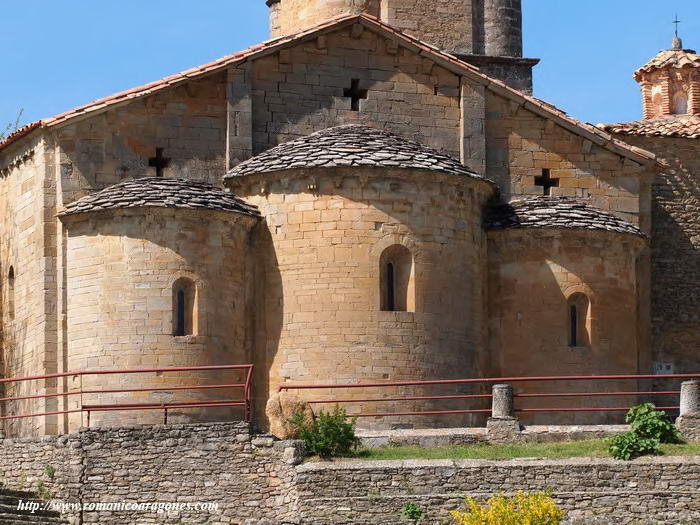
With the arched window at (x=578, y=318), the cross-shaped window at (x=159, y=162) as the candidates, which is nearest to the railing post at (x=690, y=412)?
the arched window at (x=578, y=318)

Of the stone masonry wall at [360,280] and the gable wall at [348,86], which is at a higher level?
the gable wall at [348,86]

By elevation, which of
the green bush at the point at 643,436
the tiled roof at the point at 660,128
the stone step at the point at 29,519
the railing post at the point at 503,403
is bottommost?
the stone step at the point at 29,519

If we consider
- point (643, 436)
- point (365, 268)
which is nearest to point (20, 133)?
point (365, 268)

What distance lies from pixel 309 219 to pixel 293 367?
2.57 m

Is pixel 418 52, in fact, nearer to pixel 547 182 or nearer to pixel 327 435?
pixel 547 182

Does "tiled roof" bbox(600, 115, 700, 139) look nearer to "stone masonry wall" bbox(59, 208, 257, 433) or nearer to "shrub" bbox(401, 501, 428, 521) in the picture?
"stone masonry wall" bbox(59, 208, 257, 433)

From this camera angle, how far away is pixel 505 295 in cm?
3606

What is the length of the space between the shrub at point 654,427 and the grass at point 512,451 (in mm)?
262

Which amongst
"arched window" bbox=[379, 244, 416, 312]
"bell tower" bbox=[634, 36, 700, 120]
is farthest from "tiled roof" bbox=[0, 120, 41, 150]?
"bell tower" bbox=[634, 36, 700, 120]

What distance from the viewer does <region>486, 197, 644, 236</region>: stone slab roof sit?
118ft

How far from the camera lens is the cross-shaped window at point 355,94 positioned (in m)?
36.8

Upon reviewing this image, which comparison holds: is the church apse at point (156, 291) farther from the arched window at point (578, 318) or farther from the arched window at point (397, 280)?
the arched window at point (578, 318)

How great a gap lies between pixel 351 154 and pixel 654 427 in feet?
24.5

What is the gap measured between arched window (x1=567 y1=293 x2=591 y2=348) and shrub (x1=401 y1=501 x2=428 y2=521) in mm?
7621
